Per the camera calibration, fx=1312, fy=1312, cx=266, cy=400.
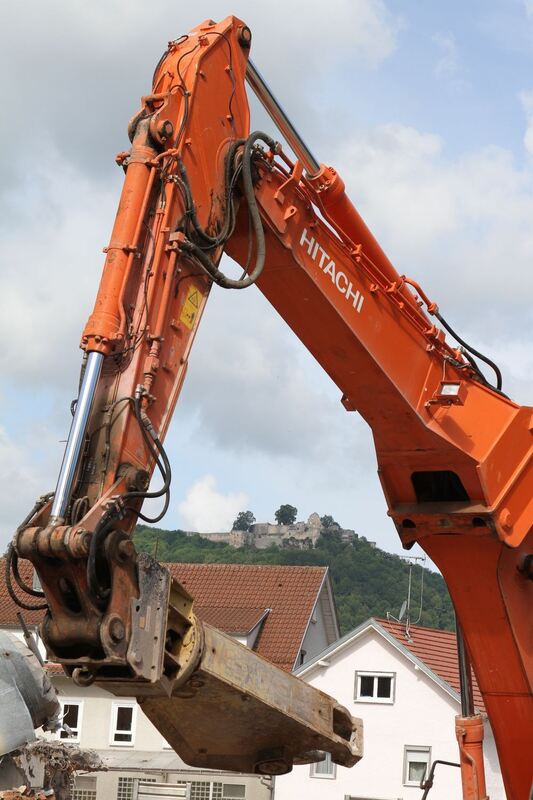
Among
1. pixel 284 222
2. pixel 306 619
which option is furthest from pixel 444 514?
pixel 306 619

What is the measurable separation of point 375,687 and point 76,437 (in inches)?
1131

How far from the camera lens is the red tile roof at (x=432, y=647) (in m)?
34.9

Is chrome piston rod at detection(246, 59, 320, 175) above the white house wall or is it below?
below

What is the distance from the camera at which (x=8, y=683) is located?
12156 mm

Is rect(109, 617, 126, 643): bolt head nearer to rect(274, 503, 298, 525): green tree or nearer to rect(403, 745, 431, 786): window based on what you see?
rect(403, 745, 431, 786): window

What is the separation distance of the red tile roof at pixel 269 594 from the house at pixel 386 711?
14.4 feet

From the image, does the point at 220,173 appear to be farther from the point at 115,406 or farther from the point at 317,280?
the point at 115,406

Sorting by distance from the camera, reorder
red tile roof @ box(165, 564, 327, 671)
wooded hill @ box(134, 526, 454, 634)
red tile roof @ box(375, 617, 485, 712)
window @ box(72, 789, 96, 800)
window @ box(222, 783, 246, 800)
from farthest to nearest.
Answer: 1. wooded hill @ box(134, 526, 454, 634)
2. red tile roof @ box(165, 564, 327, 671)
3. window @ box(72, 789, 96, 800)
4. window @ box(222, 783, 246, 800)
5. red tile roof @ box(375, 617, 485, 712)

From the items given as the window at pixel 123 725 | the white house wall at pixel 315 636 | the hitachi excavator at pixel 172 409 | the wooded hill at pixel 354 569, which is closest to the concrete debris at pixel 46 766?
the hitachi excavator at pixel 172 409

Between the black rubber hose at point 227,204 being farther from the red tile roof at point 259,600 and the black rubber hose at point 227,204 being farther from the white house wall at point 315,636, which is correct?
the white house wall at point 315,636

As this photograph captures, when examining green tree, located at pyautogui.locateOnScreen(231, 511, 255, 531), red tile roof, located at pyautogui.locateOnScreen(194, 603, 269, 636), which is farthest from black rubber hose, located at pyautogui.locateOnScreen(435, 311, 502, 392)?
green tree, located at pyautogui.locateOnScreen(231, 511, 255, 531)

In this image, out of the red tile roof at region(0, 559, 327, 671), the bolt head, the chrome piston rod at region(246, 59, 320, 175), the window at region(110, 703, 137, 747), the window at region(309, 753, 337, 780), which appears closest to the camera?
the bolt head

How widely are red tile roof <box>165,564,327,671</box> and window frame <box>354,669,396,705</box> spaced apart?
4463 millimetres

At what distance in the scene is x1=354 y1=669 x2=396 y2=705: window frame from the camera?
34.4 m
